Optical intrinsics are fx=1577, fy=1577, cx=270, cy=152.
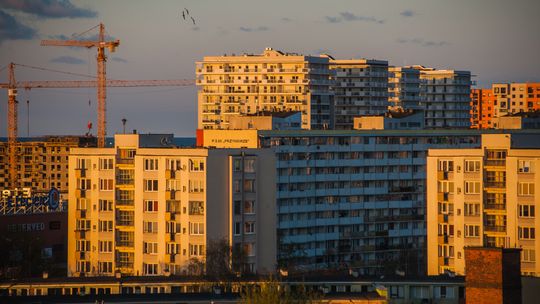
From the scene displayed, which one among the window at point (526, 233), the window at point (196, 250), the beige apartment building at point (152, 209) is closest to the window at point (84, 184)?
the beige apartment building at point (152, 209)

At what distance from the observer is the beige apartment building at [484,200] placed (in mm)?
94812

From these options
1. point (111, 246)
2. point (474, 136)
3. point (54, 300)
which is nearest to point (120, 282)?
point (54, 300)

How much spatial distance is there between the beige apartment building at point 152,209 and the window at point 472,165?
46.1ft

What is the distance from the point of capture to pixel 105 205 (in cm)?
11019

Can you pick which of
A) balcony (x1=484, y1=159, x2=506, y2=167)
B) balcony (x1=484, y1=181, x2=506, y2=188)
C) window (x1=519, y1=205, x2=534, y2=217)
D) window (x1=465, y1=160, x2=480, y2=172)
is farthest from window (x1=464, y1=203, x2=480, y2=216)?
window (x1=519, y1=205, x2=534, y2=217)

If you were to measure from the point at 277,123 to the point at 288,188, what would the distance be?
20153 millimetres

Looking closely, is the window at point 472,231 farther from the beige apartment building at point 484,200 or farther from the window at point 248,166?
the window at point 248,166

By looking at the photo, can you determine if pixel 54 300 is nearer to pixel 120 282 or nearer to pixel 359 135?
pixel 120 282

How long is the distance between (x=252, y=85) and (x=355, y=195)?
64.7 meters

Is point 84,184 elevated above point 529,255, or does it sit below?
above

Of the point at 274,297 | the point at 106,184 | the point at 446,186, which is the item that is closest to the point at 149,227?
the point at 106,184

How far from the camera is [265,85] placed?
194875mm

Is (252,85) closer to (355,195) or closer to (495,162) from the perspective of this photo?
(355,195)

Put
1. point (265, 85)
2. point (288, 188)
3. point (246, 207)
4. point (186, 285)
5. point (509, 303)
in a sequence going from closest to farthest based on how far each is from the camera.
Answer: point (509, 303), point (186, 285), point (246, 207), point (288, 188), point (265, 85)
